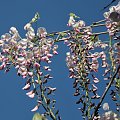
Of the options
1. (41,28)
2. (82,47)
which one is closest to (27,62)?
(41,28)

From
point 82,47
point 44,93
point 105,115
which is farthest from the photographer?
point 82,47

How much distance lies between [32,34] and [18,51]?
0.50 feet

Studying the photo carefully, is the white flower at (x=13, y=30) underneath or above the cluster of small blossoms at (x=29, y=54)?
above

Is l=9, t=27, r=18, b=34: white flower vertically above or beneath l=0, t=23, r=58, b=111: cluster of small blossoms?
above

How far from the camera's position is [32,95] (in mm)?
1981

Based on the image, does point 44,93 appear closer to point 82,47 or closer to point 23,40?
point 23,40

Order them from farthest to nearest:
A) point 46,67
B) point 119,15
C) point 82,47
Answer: point 82,47, point 46,67, point 119,15

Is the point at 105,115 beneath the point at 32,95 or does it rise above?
beneath

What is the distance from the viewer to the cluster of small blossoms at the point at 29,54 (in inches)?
80.8

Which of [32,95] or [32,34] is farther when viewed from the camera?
[32,34]

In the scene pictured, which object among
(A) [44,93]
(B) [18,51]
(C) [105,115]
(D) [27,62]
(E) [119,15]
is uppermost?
(B) [18,51]

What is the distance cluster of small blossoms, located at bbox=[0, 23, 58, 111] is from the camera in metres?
2.05

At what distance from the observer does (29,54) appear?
7.12ft

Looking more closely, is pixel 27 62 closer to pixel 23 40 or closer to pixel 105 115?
pixel 23 40
